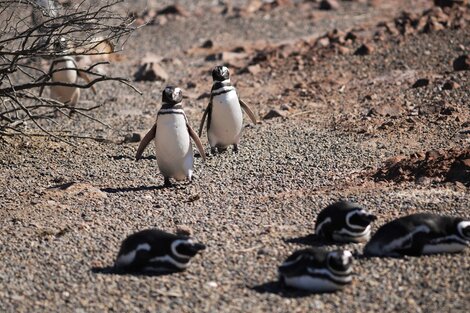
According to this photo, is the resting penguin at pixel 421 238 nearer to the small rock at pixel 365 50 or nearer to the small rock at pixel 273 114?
the small rock at pixel 273 114

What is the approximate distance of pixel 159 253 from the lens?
7031mm

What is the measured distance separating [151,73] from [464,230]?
8.35 meters

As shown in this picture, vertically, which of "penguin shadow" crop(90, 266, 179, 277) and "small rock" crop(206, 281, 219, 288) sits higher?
"penguin shadow" crop(90, 266, 179, 277)

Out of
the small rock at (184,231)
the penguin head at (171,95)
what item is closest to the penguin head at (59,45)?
the penguin head at (171,95)

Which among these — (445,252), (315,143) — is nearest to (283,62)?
(315,143)

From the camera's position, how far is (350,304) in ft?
21.4

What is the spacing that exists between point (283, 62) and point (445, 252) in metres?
8.01

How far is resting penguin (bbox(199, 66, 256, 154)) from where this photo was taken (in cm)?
1055

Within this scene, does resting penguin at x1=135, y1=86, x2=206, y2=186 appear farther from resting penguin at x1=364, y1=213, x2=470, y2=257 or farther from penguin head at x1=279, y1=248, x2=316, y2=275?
penguin head at x1=279, y1=248, x2=316, y2=275

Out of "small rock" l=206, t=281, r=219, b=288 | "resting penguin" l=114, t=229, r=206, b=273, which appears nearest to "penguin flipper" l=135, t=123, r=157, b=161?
"resting penguin" l=114, t=229, r=206, b=273

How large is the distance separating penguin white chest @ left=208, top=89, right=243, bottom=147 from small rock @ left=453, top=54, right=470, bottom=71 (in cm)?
378

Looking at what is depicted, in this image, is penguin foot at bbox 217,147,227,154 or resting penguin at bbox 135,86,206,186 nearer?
resting penguin at bbox 135,86,206,186

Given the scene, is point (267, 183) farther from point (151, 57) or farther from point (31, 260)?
point (151, 57)

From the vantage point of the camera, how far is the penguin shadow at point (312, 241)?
25.0 ft
